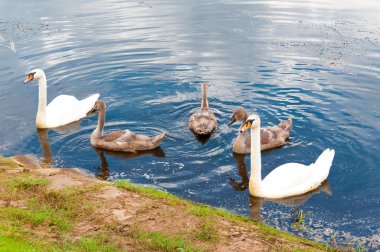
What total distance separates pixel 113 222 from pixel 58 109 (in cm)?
878

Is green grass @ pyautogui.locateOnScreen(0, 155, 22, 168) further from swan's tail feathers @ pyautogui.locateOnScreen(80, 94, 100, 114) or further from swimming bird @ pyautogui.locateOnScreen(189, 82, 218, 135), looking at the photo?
swimming bird @ pyautogui.locateOnScreen(189, 82, 218, 135)

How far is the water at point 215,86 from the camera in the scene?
12.6 metres

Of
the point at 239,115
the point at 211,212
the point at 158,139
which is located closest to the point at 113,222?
the point at 211,212

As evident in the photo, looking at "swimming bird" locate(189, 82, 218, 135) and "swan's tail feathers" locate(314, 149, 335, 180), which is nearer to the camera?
"swan's tail feathers" locate(314, 149, 335, 180)

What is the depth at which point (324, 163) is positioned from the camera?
513 inches

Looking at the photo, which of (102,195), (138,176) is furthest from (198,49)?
(102,195)

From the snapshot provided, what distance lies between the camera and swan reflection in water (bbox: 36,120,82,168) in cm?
1436

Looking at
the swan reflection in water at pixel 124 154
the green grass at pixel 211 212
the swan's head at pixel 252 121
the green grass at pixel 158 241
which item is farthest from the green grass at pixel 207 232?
the swan reflection in water at pixel 124 154

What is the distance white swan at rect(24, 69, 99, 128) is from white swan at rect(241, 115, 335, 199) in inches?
271

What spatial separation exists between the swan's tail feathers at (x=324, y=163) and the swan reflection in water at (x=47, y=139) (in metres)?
7.07

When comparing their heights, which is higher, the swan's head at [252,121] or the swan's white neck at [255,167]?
the swan's head at [252,121]

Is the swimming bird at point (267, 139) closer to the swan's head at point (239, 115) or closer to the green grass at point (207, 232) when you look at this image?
the swan's head at point (239, 115)

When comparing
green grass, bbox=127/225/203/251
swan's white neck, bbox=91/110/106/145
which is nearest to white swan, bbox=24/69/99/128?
swan's white neck, bbox=91/110/106/145

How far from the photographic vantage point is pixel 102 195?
411 inches
